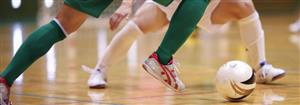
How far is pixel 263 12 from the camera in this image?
20.0m

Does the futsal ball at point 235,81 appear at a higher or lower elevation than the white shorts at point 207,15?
lower

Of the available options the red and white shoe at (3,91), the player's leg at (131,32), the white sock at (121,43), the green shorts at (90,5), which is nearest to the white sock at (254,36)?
the player's leg at (131,32)

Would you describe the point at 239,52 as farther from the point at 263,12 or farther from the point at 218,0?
the point at 263,12

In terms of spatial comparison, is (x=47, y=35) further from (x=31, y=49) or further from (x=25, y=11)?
(x=25, y=11)

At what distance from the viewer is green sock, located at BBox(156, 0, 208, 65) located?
10.2ft

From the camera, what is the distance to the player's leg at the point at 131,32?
4.05 meters

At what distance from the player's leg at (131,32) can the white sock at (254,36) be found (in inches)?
19.7

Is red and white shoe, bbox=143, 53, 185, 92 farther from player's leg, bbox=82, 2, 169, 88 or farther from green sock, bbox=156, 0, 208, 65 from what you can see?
player's leg, bbox=82, 2, 169, 88

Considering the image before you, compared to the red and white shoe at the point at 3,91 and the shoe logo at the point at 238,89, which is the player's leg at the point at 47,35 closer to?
the red and white shoe at the point at 3,91

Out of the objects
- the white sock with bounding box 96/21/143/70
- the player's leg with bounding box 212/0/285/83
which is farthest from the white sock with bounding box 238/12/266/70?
the white sock with bounding box 96/21/143/70

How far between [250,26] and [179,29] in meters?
1.23

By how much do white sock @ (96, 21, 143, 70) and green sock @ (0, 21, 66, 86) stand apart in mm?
982

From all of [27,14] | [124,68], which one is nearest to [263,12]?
[27,14]

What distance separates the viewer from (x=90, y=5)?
124 inches
